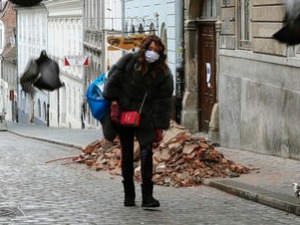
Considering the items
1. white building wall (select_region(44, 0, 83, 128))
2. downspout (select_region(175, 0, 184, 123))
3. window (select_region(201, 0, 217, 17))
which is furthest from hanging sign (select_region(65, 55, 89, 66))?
downspout (select_region(175, 0, 184, 123))

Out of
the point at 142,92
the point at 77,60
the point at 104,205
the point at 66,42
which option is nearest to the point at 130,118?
the point at 142,92

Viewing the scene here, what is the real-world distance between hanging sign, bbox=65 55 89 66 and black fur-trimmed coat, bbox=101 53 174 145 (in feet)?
15.8

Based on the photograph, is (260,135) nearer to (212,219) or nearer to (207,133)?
(207,133)

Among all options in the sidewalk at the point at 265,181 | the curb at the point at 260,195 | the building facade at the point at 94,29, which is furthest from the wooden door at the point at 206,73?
the building facade at the point at 94,29

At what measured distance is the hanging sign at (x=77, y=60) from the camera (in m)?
2.41

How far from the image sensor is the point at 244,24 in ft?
57.6

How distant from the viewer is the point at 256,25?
14.9 metres

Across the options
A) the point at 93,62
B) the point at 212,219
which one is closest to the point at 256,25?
the point at 212,219

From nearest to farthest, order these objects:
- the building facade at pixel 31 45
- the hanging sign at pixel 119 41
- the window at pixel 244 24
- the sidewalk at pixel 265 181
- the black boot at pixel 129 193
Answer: the building facade at pixel 31 45 → the hanging sign at pixel 119 41 → the black boot at pixel 129 193 → the sidewalk at pixel 265 181 → the window at pixel 244 24

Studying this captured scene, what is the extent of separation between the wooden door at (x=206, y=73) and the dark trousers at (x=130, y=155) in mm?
11790

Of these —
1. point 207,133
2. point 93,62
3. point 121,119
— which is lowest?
point 207,133

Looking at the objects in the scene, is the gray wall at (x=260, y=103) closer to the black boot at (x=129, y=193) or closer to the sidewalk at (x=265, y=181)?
the sidewalk at (x=265, y=181)

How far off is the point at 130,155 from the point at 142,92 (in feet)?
2.53

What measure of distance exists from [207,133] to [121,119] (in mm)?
13542
